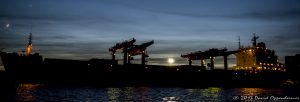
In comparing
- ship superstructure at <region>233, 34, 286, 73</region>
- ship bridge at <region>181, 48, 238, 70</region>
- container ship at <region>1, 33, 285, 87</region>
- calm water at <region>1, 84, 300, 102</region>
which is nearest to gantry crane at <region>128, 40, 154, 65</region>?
container ship at <region>1, 33, 285, 87</region>

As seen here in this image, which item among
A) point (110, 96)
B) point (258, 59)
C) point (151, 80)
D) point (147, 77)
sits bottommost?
point (110, 96)

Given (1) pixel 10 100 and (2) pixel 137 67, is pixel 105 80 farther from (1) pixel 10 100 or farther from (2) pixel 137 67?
(1) pixel 10 100

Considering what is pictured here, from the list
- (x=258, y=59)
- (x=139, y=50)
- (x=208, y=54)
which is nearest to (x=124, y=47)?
(x=139, y=50)

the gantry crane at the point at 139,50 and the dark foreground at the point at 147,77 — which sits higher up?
the gantry crane at the point at 139,50

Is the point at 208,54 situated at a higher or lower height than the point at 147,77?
higher

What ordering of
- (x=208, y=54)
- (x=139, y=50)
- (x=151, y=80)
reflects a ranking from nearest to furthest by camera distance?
1. (x=151, y=80)
2. (x=139, y=50)
3. (x=208, y=54)

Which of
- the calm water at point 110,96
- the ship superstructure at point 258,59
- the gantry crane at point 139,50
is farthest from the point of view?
the ship superstructure at point 258,59

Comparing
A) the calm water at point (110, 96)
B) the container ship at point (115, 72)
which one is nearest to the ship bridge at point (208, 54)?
the container ship at point (115, 72)

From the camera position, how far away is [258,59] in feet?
262

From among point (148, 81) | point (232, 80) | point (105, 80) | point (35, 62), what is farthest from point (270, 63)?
point (35, 62)

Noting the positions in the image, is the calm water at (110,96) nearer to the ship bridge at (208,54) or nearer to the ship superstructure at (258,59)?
the ship bridge at (208,54)

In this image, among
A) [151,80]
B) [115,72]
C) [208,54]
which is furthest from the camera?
[208,54]

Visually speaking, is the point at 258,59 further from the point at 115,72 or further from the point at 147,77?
the point at 115,72

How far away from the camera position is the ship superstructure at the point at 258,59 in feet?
261
